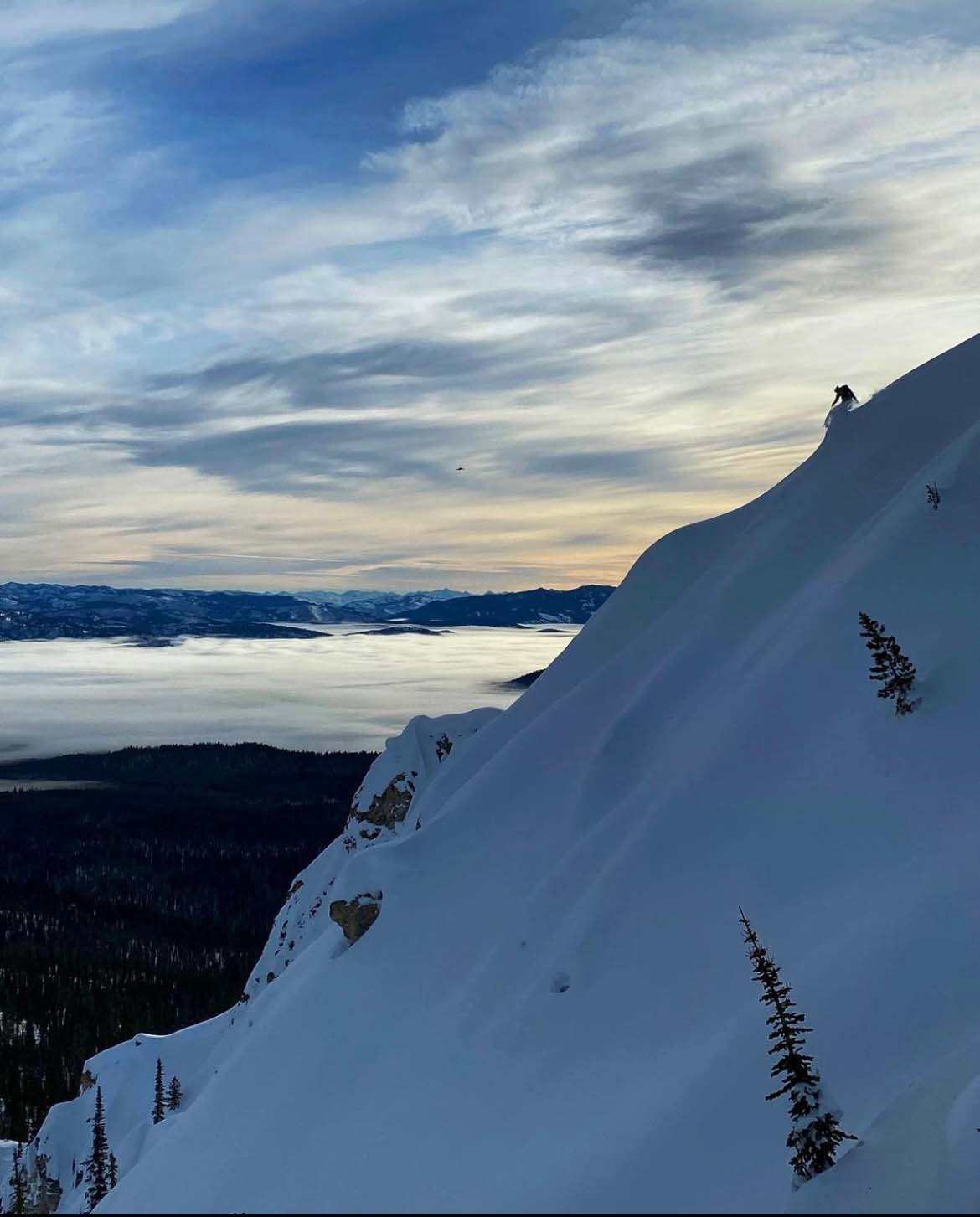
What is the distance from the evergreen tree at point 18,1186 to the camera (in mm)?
70625

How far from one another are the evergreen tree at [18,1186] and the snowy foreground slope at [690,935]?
61543 mm

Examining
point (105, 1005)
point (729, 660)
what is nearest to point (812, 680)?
point (729, 660)

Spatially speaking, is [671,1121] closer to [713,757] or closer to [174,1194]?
[713,757]

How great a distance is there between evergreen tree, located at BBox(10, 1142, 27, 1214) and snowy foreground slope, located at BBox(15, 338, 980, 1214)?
202ft

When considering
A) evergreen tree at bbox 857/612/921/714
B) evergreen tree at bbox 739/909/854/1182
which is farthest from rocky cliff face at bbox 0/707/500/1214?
evergreen tree at bbox 739/909/854/1182

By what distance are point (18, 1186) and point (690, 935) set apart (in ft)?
283

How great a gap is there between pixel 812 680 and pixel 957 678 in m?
3.75

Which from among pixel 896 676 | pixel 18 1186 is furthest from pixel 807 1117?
pixel 18 1186

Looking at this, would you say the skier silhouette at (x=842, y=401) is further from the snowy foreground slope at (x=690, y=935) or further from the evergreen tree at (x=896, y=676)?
the evergreen tree at (x=896, y=676)

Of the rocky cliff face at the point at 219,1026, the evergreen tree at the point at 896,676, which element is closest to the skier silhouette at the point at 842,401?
the evergreen tree at the point at 896,676

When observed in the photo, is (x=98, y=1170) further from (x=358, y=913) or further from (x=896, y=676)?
(x=896, y=676)

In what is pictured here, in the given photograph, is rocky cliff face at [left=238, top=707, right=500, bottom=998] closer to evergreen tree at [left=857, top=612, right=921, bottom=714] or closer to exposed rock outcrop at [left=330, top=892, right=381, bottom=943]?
exposed rock outcrop at [left=330, top=892, right=381, bottom=943]

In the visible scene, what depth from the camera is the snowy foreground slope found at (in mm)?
11547

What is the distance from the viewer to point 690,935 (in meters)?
16.8
